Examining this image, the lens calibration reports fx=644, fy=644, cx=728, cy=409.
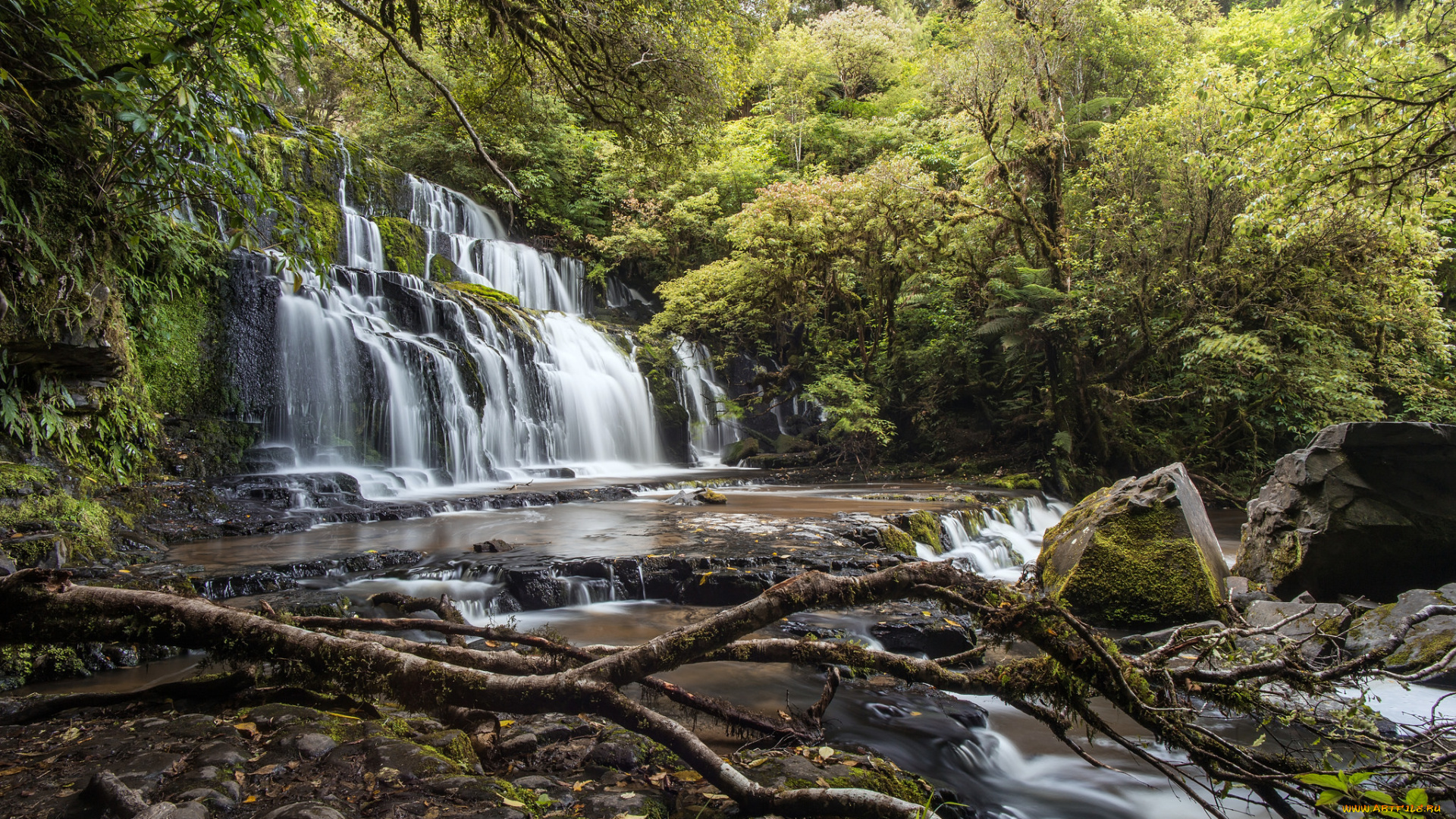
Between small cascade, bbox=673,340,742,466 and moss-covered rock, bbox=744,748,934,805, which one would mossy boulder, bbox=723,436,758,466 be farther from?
moss-covered rock, bbox=744,748,934,805

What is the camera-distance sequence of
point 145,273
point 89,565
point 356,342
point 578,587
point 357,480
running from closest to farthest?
point 89,565 < point 578,587 < point 145,273 < point 357,480 < point 356,342

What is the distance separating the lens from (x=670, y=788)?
2.32m

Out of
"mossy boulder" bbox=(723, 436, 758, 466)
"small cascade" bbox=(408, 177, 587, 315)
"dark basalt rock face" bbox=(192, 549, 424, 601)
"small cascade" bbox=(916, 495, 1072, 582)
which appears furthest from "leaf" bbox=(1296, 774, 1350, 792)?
"small cascade" bbox=(408, 177, 587, 315)

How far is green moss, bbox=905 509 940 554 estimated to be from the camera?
7266mm

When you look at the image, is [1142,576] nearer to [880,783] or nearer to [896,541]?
[896,541]

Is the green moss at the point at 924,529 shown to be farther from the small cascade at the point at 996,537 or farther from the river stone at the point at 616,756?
the river stone at the point at 616,756

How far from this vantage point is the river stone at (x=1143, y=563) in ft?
17.6

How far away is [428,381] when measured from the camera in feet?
38.4

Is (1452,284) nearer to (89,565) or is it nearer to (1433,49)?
(1433,49)

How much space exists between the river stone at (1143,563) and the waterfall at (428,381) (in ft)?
28.8

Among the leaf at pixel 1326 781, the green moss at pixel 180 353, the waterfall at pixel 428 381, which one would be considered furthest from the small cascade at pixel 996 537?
the green moss at pixel 180 353

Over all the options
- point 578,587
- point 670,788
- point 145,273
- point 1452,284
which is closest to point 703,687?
point 670,788

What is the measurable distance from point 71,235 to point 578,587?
587 centimetres

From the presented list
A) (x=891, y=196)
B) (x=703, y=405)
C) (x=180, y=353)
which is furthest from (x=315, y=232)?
(x=703, y=405)
